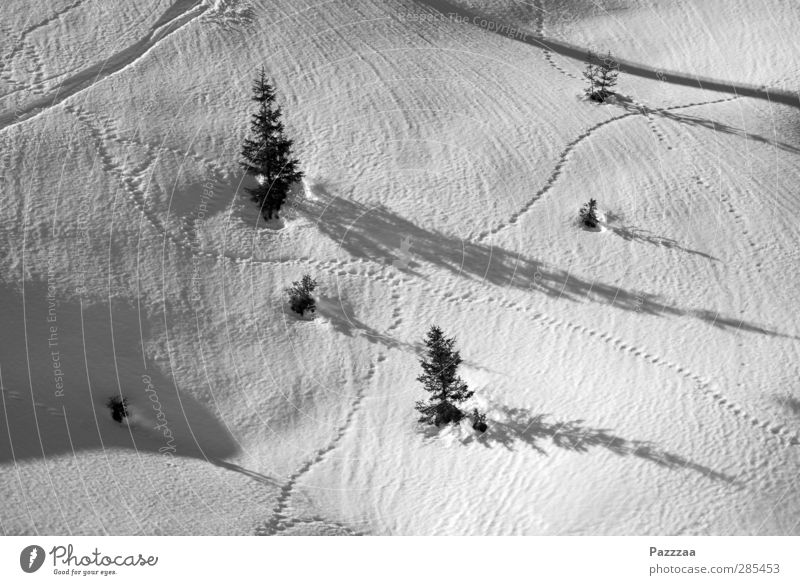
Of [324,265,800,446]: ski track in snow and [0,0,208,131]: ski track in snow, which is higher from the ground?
[0,0,208,131]: ski track in snow

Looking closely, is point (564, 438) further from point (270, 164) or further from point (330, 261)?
point (270, 164)

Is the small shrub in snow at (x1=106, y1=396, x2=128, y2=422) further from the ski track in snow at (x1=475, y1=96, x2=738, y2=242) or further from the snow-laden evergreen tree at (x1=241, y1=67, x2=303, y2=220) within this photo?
the ski track in snow at (x1=475, y1=96, x2=738, y2=242)

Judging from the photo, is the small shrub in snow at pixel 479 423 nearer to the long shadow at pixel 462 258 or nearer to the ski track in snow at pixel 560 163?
the long shadow at pixel 462 258

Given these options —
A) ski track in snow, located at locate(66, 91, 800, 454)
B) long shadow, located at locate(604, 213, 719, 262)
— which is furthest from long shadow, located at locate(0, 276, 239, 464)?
long shadow, located at locate(604, 213, 719, 262)

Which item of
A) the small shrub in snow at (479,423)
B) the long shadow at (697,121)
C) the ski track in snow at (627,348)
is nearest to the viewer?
the ski track in snow at (627,348)

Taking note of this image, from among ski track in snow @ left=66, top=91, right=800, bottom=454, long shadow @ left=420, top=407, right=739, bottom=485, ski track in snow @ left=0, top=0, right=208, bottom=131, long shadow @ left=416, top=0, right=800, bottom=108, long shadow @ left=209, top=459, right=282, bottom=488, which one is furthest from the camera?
long shadow @ left=416, top=0, right=800, bottom=108

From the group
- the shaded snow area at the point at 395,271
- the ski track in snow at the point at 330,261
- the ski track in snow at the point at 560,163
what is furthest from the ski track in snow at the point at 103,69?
the ski track in snow at the point at 560,163
